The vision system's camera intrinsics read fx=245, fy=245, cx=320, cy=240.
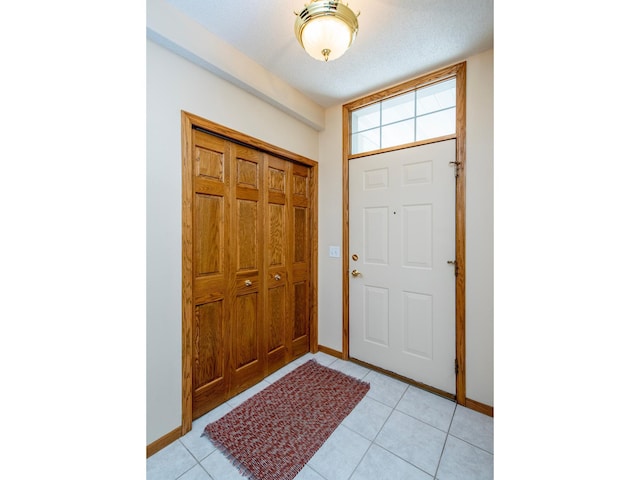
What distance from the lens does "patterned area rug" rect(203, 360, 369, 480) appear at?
4.44ft

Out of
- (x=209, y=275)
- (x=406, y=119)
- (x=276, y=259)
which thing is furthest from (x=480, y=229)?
(x=209, y=275)

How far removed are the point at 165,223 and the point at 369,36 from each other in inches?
69.9

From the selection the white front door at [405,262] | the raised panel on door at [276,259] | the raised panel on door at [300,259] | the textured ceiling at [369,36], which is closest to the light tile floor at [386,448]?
the white front door at [405,262]

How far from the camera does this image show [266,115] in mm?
2053

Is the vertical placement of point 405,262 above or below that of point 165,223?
below

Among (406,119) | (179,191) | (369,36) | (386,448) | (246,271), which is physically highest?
(369,36)

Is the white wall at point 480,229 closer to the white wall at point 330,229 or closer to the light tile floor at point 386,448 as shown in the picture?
the light tile floor at point 386,448

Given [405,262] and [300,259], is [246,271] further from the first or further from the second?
[405,262]

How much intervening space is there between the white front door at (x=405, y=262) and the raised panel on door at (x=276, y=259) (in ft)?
2.10

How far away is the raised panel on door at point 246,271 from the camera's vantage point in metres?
1.89

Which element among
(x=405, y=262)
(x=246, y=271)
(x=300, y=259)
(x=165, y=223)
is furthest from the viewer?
(x=300, y=259)

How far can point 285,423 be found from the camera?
5.32 feet

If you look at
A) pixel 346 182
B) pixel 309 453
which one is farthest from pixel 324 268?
pixel 309 453

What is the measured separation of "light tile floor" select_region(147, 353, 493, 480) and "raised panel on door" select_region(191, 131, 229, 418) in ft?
0.65
